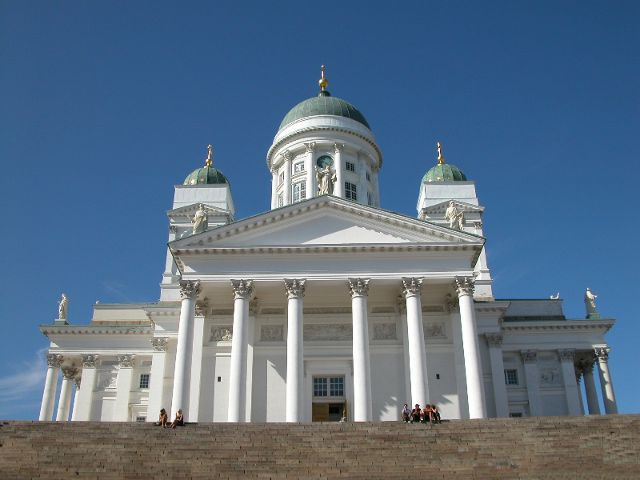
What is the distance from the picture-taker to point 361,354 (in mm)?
26922

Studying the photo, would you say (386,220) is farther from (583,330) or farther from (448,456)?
(583,330)

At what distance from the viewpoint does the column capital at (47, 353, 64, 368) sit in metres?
39.2

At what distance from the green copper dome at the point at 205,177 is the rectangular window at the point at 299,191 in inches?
225

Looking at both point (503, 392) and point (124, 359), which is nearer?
point (503, 392)

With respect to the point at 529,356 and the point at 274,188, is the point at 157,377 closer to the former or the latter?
the point at 274,188

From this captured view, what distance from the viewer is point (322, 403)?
98.2ft

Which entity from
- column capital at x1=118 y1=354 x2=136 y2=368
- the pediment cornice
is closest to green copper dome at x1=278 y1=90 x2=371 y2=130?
the pediment cornice

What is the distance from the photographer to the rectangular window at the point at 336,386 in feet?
98.7

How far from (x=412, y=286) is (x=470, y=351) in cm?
354

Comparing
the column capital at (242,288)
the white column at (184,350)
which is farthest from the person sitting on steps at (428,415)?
the white column at (184,350)

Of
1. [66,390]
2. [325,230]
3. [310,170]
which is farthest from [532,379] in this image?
[66,390]

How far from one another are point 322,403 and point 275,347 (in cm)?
323

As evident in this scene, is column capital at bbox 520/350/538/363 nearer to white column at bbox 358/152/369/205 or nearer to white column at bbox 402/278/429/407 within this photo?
white column at bbox 402/278/429/407

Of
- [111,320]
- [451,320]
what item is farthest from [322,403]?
[111,320]
